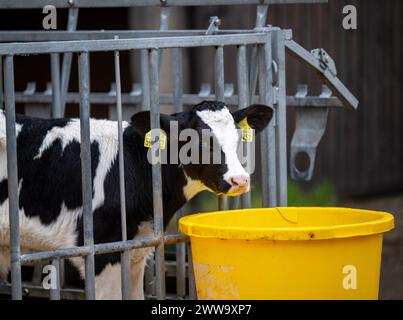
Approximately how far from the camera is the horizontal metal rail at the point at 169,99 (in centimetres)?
607

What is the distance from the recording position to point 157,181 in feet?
16.1

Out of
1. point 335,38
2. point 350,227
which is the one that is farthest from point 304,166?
point 350,227

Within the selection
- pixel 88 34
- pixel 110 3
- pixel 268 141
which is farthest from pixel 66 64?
pixel 268 141

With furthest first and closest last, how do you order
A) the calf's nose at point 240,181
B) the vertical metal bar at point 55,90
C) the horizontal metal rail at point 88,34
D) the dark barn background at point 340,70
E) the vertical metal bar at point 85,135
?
1. the dark barn background at point 340,70
2. the vertical metal bar at point 55,90
3. the horizontal metal rail at point 88,34
4. the calf's nose at point 240,181
5. the vertical metal bar at point 85,135

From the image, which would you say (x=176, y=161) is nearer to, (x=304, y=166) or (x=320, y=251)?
(x=320, y=251)

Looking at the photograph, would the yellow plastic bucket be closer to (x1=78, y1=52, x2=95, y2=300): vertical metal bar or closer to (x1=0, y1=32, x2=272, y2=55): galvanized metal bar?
(x1=78, y1=52, x2=95, y2=300): vertical metal bar

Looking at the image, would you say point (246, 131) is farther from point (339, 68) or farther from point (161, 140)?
point (339, 68)

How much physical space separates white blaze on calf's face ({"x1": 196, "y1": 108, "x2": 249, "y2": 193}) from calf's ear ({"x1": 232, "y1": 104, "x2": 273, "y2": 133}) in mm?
82

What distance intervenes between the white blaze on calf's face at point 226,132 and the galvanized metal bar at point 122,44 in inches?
13.2

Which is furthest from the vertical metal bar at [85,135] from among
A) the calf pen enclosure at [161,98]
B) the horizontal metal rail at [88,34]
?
the horizontal metal rail at [88,34]

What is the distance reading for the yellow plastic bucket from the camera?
4410 millimetres

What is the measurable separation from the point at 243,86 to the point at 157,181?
2.64ft

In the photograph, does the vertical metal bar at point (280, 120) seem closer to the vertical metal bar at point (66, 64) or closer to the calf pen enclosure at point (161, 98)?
the calf pen enclosure at point (161, 98)

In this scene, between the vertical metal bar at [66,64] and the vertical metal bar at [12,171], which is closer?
the vertical metal bar at [12,171]
